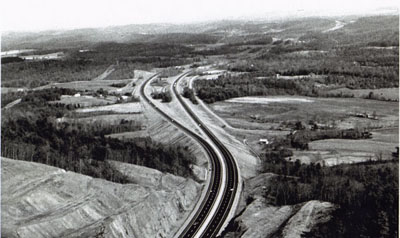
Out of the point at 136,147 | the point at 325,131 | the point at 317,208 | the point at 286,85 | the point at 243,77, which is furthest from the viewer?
the point at 243,77

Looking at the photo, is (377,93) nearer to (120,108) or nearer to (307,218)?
(120,108)

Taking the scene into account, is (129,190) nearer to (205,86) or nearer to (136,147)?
(136,147)

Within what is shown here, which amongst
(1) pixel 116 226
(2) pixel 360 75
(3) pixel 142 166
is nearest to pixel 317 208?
(1) pixel 116 226

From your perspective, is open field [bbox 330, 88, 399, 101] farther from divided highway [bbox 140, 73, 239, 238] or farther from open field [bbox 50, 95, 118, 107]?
open field [bbox 50, 95, 118, 107]

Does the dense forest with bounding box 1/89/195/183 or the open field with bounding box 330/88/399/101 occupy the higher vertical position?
the dense forest with bounding box 1/89/195/183

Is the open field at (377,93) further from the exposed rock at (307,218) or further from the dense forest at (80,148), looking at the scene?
the exposed rock at (307,218)

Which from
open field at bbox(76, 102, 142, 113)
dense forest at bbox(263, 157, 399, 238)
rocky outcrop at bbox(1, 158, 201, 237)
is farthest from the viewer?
open field at bbox(76, 102, 142, 113)

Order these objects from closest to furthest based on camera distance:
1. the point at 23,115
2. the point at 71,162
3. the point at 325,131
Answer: the point at 71,162 → the point at 325,131 → the point at 23,115

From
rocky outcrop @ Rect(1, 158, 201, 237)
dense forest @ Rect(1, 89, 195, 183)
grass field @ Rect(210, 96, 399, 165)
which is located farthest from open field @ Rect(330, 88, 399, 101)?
rocky outcrop @ Rect(1, 158, 201, 237)
